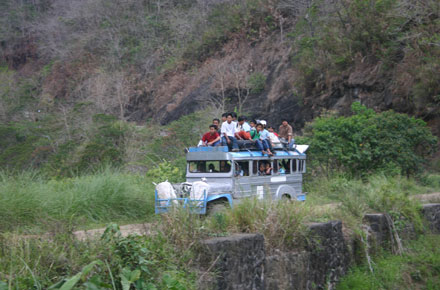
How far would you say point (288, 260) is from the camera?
6.79 meters

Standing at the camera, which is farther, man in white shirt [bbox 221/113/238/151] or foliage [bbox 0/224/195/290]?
man in white shirt [bbox 221/113/238/151]

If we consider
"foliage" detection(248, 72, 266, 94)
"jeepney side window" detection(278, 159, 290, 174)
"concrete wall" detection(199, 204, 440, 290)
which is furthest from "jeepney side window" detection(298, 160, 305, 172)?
"foliage" detection(248, 72, 266, 94)

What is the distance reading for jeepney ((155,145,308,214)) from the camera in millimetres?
9789

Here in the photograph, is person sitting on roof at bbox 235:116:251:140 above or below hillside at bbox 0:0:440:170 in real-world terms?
below

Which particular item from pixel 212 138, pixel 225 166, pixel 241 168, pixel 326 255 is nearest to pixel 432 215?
pixel 241 168

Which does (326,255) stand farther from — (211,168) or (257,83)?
(257,83)

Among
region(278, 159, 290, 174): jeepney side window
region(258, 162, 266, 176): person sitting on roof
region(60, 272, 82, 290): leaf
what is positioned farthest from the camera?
region(278, 159, 290, 174): jeepney side window

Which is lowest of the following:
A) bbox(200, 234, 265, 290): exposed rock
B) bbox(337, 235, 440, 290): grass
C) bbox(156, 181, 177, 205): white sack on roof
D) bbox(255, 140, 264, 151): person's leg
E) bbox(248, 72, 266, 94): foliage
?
bbox(337, 235, 440, 290): grass

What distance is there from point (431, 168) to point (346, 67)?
326 inches

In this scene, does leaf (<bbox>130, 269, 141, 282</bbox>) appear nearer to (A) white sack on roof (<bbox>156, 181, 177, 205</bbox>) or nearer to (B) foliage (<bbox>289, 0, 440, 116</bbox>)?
(A) white sack on roof (<bbox>156, 181, 177, 205</bbox>)

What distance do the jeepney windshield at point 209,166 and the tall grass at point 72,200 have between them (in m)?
1.19

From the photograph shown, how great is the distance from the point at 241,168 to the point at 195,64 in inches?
1204

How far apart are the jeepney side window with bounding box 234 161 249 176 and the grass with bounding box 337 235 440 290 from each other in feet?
10.6

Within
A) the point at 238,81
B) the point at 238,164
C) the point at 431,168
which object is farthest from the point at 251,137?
the point at 238,81
